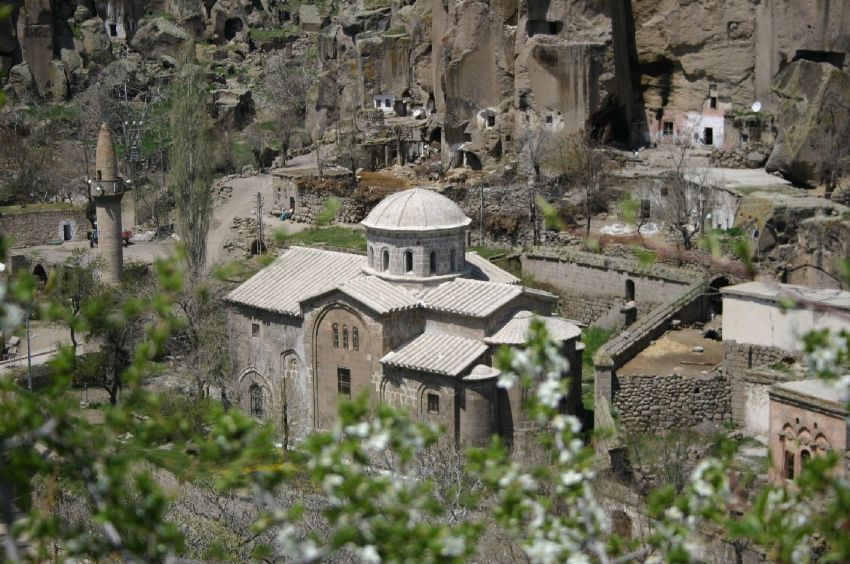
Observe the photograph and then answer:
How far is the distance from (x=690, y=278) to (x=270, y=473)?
23593mm

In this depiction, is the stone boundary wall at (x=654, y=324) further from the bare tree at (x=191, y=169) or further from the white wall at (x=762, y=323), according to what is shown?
the bare tree at (x=191, y=169)

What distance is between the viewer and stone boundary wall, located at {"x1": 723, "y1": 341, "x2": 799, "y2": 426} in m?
25.3

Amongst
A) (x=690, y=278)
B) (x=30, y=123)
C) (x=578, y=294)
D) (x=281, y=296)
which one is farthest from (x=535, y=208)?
(x=30, y=123)

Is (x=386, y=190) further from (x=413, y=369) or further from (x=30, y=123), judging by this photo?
(x=30, y=123)

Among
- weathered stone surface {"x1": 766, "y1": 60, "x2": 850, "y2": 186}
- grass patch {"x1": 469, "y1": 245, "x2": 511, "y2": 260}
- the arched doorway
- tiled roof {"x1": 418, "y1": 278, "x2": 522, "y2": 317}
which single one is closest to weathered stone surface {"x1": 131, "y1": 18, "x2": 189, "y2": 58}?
the arched doorway

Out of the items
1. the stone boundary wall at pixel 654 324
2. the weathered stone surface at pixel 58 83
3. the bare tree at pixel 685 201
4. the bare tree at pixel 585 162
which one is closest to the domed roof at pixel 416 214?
the stone boundary wall at pixel 654 324

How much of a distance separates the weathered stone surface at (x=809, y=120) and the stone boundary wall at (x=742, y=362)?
14064 mm

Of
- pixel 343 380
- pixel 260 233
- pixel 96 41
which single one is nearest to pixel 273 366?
pixel 343 380

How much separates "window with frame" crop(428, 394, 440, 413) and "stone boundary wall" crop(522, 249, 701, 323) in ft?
27.6

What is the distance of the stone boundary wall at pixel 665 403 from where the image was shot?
1000 inches

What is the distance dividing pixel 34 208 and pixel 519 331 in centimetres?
2694

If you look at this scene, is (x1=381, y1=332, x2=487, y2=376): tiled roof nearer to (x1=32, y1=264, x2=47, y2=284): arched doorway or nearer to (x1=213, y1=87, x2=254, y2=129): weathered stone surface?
(x1=32, y1=264, x2=47, y2=284): arched doorway

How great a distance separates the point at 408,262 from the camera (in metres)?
26.6

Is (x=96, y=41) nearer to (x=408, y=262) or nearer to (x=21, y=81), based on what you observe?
(x=21, y=81)
